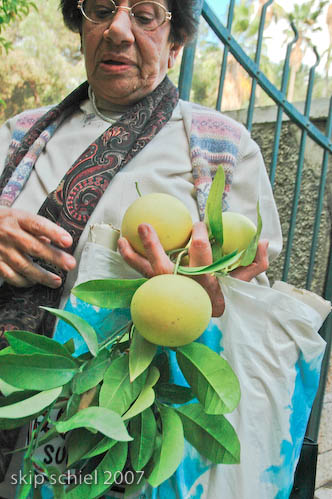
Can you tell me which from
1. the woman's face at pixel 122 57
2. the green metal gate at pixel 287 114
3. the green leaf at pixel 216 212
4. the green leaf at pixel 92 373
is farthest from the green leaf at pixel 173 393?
the green metal gate at pixel 287 114

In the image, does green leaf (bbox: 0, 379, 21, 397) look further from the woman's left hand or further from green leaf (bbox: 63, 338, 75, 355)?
the woman's left hand

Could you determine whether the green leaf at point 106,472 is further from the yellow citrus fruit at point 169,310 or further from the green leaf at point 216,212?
the green leaf at point 216,212

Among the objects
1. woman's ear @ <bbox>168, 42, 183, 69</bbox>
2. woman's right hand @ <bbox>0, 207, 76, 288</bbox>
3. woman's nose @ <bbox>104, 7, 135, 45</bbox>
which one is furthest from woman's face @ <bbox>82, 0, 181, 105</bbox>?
woman's right hand @ <bbox>0, 207, 76, 288</bbox>

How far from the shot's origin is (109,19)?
4.39 ft

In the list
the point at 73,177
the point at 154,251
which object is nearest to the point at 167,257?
the point at 154,251

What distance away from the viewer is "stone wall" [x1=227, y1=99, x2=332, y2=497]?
2646 mm

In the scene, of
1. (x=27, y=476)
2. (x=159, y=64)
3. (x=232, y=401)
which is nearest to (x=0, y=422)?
(x=27, y=476)

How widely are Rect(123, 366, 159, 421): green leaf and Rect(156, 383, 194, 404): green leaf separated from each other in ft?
0.18

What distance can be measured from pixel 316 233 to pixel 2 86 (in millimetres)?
15509

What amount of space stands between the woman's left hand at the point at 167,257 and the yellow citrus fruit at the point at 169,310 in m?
0.05

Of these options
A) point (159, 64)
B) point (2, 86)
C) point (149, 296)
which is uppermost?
point (2, 86)

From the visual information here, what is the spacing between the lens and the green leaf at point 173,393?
86cm

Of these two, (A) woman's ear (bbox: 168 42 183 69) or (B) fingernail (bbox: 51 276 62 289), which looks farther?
(A) woman's ear (bbox: 168 42 183 69)

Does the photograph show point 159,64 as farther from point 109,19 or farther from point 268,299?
point 268,299
